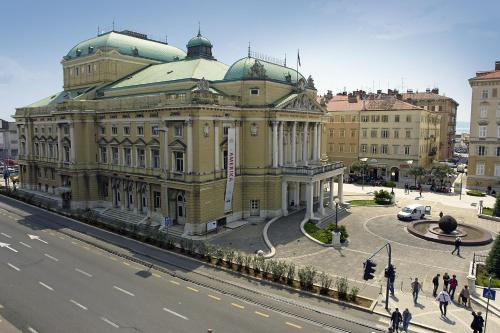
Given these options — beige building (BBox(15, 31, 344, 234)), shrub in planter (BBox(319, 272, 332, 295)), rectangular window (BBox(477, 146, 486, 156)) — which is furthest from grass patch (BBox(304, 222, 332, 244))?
rectangular window (BBox(477, 146, 486, 156))

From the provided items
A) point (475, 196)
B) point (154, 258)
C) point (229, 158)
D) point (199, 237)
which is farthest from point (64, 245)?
point (475, 196)

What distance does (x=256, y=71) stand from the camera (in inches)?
2023

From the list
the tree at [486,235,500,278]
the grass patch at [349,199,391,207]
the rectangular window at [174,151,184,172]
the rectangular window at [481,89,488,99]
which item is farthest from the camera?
the rectangular window at [481,89,488,99]

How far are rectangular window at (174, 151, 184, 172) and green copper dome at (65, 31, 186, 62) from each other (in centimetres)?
2852

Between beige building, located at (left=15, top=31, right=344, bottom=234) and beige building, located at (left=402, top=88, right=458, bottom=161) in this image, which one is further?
beige building, located at (left=402, top=88, right=458, bottom=161)

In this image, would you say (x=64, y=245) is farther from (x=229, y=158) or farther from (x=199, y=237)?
(x=229, y=158)

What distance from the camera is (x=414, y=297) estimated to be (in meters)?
29.6

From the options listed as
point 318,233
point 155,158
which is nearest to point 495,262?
point 318,233

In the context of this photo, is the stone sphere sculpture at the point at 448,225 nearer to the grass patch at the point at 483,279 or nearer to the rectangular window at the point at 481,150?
the grass patch at the point at 483,279

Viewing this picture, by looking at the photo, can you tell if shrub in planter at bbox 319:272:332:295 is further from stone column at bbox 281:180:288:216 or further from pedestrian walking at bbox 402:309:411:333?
stone column at bbox 281:180:288:216

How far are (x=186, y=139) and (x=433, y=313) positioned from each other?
30.0 metres

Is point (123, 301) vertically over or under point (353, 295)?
under

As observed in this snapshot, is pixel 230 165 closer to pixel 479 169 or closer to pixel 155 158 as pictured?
pixel 155 158

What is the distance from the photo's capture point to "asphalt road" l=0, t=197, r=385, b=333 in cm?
2578
